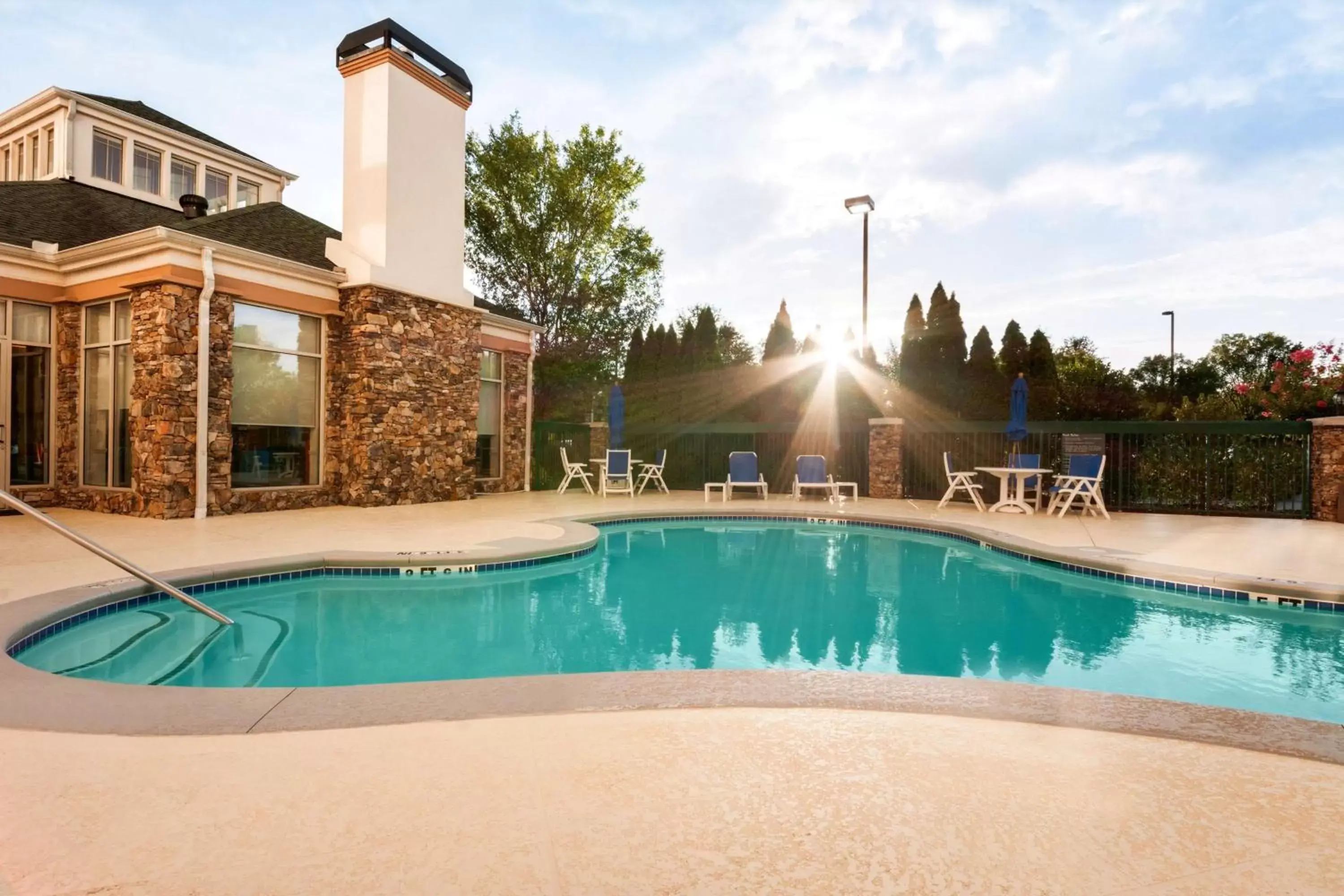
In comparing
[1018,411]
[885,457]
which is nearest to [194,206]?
[885,457]

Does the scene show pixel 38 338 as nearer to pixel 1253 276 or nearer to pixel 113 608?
pixel 113 608

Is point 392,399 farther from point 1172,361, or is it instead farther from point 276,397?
point 1172,361

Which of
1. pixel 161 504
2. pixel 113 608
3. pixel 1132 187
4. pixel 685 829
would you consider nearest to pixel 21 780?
pixel 685 829

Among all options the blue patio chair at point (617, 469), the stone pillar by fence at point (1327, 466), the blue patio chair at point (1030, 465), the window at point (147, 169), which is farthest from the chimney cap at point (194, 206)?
the stone pillar by fence at point (1327, 466)

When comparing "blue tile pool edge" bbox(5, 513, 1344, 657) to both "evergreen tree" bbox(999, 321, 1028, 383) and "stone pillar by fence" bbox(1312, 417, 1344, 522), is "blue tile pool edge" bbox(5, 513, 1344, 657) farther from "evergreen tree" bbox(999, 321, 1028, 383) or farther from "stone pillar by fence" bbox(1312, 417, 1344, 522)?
"evergreen tree" bbox(999, 321, 1028, 383)

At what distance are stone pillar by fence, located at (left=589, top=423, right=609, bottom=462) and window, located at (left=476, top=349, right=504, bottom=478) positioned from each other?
2.58 m

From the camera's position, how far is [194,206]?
1121cm

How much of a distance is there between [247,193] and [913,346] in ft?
53.5

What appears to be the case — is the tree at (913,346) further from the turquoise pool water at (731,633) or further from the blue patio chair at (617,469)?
the turquoise pool water at (731,633)

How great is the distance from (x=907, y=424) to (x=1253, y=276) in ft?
28.4

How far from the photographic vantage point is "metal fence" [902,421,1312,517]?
9.74 m

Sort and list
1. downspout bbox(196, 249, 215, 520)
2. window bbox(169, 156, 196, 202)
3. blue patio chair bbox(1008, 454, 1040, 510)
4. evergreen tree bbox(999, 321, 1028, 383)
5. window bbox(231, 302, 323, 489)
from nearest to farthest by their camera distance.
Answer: downspout bbox(196, 249, 215, 520) < window bbox(231, 302, 323, 489) < blue patio chair bbox(1008, 454, 1040, 510) < window bbox(169, 156, 196, 202) < evergreen tree bbox(999, 321, 1028, 383)

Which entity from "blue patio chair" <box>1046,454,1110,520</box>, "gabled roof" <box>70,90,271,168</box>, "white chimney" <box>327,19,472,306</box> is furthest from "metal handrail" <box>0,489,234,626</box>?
"gabled roof" <box>70,90,271,168</box>

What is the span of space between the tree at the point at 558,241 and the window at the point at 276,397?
36.5 feet
